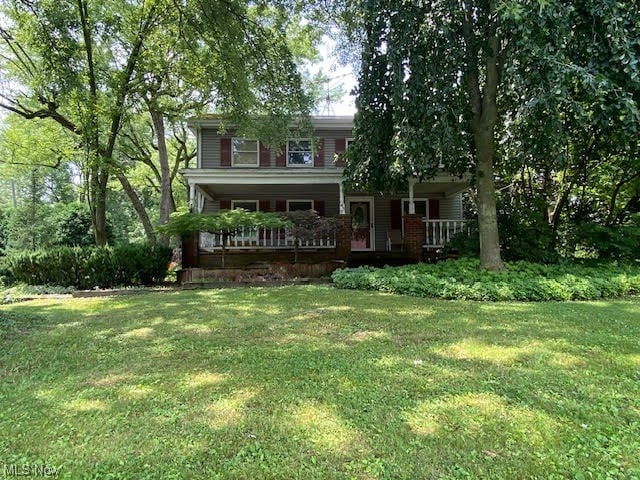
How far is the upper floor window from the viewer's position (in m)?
16.0

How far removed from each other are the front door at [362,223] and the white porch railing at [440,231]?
10.9 ft

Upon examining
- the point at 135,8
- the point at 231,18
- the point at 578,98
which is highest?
the point at 135,8

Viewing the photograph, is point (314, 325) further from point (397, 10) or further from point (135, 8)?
point (135, 8)

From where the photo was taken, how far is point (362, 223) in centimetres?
1598

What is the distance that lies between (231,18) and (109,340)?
769 cm

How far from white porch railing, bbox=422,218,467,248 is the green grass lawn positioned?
22.9ft

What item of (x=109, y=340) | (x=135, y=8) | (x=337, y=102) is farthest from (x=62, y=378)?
(x=337, y=102)

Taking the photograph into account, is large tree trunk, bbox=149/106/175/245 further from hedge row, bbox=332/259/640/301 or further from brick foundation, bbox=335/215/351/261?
hedge row, bbox=332/259/640/301

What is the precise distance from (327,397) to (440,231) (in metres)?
10.5

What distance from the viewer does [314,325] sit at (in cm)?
532

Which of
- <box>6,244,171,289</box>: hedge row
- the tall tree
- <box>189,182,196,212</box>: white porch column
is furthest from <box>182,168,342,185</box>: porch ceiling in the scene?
<box>6,244,171,289</box>: hedge row

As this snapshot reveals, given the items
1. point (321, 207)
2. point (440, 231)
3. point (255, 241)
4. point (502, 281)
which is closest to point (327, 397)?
point (502, 281)

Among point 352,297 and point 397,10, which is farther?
point 397,10

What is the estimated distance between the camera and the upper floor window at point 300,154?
16.0 metres
